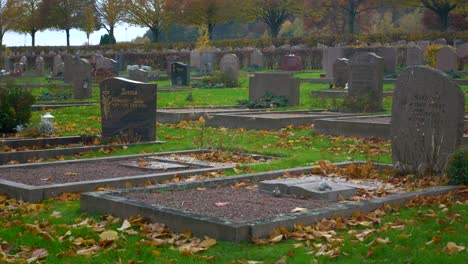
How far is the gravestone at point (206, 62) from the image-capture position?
47291mm

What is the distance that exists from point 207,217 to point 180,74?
28825mm

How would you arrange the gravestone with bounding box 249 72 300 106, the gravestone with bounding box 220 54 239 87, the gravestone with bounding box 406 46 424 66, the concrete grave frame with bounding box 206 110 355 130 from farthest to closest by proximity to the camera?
1. the gravestone with bounding box 406 46 424 66
2. the gravestone with bounding box 220 54 239 87
3. the gravestone with bounding box 249 72 300 106
4. the concrete grave frame with bounding box 206 110 355 130

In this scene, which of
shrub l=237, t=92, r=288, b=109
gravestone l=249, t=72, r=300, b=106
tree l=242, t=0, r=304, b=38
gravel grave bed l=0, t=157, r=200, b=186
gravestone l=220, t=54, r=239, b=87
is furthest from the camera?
tree l=242, t=0, r=304, b=38

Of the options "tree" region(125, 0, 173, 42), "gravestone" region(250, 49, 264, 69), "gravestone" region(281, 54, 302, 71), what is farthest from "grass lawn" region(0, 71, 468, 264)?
"tree" region(125, 0, 173, 42)

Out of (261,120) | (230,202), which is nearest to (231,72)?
(261,120)

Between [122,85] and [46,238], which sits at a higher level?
[122,85]

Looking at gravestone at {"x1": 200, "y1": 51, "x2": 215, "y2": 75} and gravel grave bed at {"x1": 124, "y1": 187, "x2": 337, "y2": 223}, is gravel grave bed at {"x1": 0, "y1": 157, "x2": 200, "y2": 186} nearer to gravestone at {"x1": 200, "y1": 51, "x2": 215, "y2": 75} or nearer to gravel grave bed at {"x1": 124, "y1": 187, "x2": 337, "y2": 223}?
gravel grave bed at {"x1": 124, "y1": 187, "x2": 337, "y2": 223}

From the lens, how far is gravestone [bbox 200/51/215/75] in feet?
155

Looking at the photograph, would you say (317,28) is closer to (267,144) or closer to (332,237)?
(267,144)

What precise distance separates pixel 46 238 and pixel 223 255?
1.94 m

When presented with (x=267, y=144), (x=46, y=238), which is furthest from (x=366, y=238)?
(x=267, y=144)

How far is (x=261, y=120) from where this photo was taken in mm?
18750

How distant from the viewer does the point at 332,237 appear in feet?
26.0

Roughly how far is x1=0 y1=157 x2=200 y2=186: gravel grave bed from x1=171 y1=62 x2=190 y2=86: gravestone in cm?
2331
